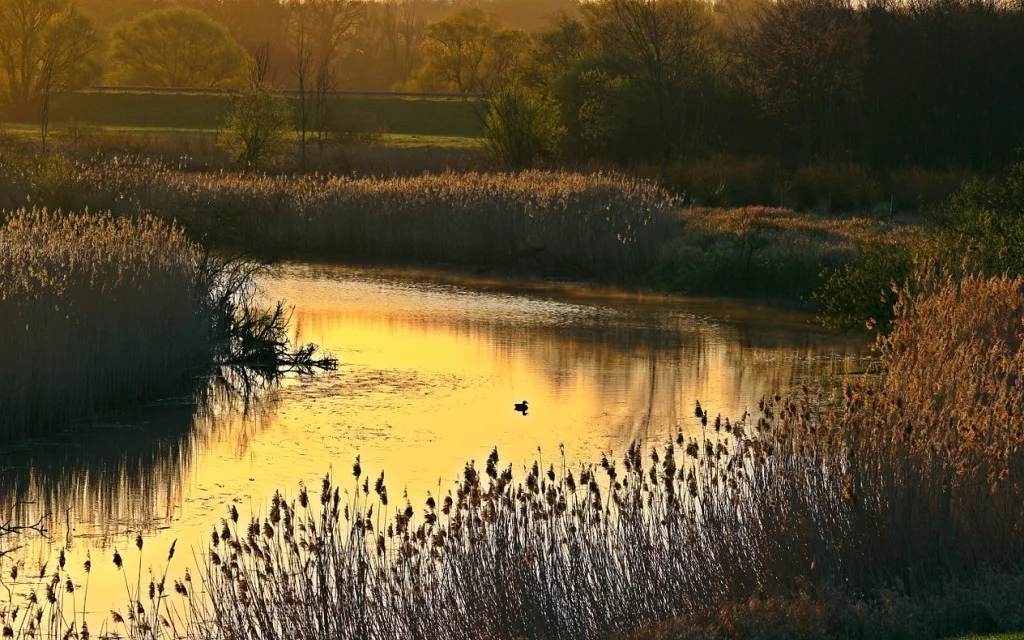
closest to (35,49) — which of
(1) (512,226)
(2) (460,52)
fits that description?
(2) (460,52)

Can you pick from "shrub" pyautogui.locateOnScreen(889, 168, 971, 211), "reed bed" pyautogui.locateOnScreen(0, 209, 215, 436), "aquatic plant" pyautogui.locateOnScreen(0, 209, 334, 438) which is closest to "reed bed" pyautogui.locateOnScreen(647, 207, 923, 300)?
"shrub" pyautogui.locateOnScreen(889, 168, 971, 211)

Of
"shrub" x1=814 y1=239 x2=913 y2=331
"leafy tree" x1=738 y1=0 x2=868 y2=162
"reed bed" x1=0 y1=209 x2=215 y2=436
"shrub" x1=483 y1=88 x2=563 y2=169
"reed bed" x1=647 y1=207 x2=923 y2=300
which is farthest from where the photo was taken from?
"shrub" x1=483 y1=88 x2=563 y2=169

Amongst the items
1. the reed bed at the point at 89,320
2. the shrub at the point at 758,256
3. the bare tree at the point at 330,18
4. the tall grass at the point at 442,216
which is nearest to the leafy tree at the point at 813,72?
the tall grass at the point at 442,216

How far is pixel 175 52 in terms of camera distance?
83.6 m

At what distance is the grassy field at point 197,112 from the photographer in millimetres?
65625

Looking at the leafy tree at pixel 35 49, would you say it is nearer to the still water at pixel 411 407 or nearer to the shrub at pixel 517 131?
the shrub at pixel 517 131

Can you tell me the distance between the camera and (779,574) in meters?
8.42

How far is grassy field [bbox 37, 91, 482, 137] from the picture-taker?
215 feet

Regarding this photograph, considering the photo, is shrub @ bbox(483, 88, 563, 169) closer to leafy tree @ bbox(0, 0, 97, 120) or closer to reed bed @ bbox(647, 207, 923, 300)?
reed bed @ bbox(647, 207, 923, 300)

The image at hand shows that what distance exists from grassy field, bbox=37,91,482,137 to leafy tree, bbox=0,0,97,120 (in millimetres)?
1311

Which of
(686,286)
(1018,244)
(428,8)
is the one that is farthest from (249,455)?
(428,8)

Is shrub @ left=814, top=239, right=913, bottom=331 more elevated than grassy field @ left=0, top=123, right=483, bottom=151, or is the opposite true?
grassy field @ left=0, top=123, right=483, bottom=151

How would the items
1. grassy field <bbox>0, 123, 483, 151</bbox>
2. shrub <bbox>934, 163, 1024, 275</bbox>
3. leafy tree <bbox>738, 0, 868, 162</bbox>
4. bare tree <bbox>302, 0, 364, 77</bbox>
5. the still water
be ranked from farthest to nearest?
bare tree <bbox>302, 0, 364, 77</bbox> → grassy field <bbox>0, 123, 483, 151</bbox> → leafy tree <bbox>738, 0, 868, 162</bbox> → shrub <bbox>934, 163, 1024, 275</bbox> → the still water

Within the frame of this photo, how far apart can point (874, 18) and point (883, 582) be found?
117 ft
